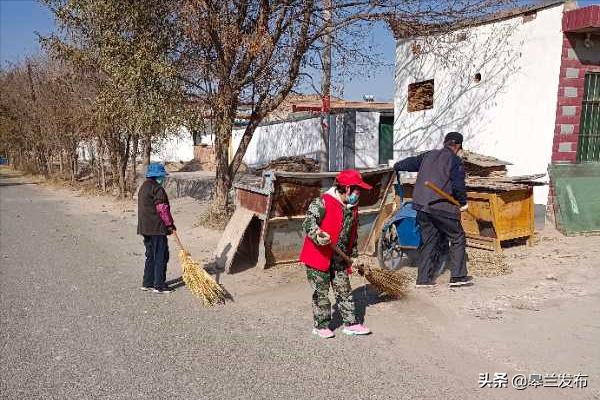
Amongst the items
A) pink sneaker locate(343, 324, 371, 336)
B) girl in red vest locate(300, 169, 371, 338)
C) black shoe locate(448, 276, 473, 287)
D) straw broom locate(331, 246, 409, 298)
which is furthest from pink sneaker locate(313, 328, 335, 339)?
black shoe locate(448, 276, 473, 287)

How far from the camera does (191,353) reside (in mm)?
4121

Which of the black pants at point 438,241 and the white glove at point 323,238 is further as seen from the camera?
the black pants at point 438,241

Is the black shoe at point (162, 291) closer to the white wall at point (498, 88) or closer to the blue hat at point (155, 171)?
Answer: the blue hat at point (155, 171)

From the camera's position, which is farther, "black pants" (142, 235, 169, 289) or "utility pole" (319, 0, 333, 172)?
"utility pole" (319, 0, 333, 172)

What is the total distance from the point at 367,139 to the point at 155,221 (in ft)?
49.8

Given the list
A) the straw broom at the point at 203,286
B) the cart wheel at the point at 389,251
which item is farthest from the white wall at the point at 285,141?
the straw broom at the point at 203,286

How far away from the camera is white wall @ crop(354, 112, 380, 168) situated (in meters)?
19.9

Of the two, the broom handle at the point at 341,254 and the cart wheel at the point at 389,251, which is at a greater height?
the broom handle at the point at 341,254

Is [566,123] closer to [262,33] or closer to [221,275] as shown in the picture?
[262,33]

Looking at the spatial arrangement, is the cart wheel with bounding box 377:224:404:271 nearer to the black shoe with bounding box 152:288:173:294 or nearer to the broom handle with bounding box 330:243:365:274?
the broom handle with bounding box 330:243:365:274

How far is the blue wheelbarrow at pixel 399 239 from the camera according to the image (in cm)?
620

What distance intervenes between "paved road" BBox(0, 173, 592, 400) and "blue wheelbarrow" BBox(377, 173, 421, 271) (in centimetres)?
157

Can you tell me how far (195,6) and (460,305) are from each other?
20.9 ft

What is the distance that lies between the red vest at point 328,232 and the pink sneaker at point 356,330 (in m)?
0.62
